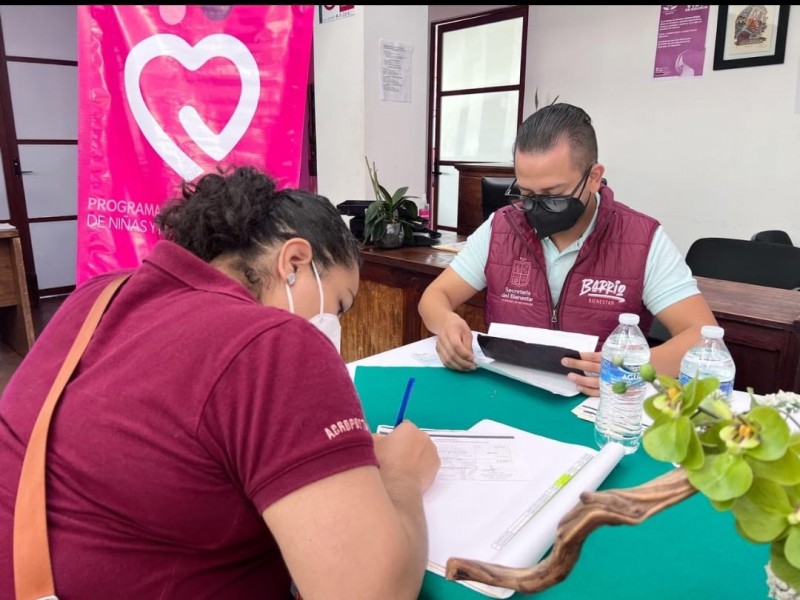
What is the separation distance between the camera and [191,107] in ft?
4.46

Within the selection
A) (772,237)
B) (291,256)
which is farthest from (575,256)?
(772,237)

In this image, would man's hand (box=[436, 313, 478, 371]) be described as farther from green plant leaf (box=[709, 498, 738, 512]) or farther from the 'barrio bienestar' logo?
green plant leaf (box=[709, 498, 738, 512])

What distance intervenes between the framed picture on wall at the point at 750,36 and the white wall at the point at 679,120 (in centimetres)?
4

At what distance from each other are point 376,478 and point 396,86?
10.0 feet

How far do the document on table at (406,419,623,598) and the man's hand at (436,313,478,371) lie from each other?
28 centimetres

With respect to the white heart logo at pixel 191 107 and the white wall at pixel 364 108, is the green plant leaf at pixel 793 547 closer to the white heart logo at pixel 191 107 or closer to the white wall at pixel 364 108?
the white heart logo at pixel 191 107

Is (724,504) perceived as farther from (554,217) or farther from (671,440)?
(554,217)

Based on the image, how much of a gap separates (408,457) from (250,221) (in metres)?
0.41

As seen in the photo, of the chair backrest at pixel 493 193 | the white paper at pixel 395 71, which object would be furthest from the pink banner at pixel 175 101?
the white paper at pixel 395 71

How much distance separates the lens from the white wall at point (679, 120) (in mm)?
3412

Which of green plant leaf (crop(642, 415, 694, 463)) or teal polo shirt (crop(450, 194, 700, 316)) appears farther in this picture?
teal polo shirt (crop(450, 194, 700, 316))

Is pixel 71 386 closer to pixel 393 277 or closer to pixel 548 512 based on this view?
pixel 548 512

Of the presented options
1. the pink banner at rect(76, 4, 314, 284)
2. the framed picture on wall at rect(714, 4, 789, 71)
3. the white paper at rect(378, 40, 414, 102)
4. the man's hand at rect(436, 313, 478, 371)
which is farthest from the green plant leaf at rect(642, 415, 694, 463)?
the framed picture on wall at rect(714, 4, 789, 71)

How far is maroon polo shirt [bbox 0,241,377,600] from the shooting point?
0.60m
